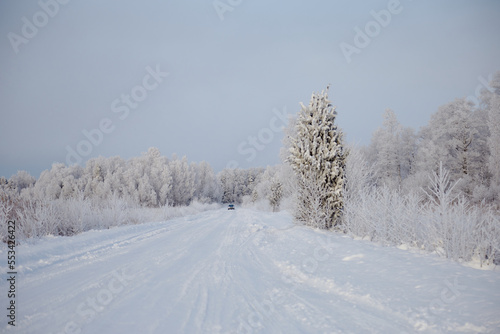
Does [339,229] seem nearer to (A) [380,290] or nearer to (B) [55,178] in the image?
(A) [380,290]

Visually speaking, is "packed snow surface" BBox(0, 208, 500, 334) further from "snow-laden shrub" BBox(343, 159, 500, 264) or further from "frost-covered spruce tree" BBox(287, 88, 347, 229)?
"frost-covered spruce tree" BBox(287, 88, 347, 229)

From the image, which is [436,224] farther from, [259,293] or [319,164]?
[259,293]

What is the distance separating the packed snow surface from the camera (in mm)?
2588

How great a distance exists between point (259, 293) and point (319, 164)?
5942mm

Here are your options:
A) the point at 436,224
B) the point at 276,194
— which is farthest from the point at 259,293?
the point at 276,194

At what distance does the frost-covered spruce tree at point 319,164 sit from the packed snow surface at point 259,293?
303cm

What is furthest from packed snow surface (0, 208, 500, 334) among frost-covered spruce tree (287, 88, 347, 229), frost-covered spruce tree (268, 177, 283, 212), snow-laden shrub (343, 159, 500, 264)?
frost-covered spruce tree (268, 177, 283, 212)

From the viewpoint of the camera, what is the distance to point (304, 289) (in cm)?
379

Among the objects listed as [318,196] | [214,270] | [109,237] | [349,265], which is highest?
[318,196]

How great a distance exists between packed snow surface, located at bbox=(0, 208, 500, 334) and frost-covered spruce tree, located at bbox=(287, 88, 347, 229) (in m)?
3.03

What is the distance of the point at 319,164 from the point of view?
8.64 metres

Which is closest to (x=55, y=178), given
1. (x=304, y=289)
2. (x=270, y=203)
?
(x=270, y=203)

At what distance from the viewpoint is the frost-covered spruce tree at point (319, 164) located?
8.52m

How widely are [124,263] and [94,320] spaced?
2.59 meters
